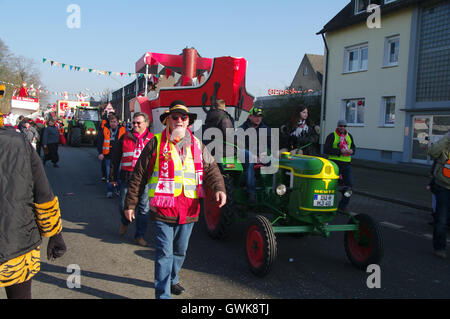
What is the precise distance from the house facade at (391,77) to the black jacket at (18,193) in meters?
14.4

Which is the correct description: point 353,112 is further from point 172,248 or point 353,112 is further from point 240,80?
point 172,248

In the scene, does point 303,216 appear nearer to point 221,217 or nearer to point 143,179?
point 221,217

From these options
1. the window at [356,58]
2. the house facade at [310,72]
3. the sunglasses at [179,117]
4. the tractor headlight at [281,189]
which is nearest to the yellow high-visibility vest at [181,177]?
the sunglasses at [179,117]

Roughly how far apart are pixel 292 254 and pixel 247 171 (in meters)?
1.18

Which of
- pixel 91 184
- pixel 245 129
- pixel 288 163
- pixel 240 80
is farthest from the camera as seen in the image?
pixel 91 184

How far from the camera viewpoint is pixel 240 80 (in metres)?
7.47

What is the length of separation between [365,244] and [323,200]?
0.72 meters

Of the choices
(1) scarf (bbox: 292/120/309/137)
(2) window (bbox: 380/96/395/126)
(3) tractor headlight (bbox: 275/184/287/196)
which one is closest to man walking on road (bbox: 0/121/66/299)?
(3) tractor headlight (bbox: 275/184/287/196)

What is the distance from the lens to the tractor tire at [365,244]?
410 cm

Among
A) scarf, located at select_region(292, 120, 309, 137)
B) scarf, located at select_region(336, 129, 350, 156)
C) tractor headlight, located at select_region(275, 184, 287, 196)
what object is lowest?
tractor headlight, located at select_region(275, 184, 287, 196)

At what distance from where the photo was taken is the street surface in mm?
3635

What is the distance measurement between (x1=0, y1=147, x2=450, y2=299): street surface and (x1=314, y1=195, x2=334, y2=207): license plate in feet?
2.40

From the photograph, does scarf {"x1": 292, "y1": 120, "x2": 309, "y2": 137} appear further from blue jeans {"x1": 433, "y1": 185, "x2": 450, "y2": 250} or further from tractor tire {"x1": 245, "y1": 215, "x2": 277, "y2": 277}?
blue jeans {"x1": 433, "y1": 185, "x2": 450, "y2": 250}
